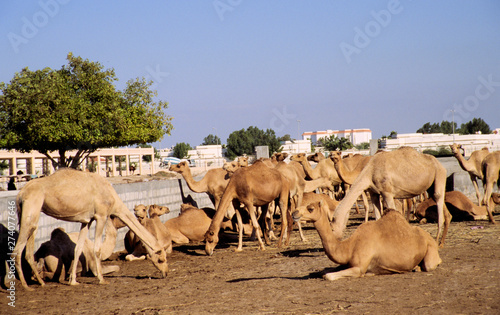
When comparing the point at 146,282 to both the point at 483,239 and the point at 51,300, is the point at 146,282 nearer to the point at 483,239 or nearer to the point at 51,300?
the point at 51,300

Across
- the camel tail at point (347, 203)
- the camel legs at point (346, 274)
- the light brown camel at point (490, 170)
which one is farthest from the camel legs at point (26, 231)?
the light brown camel at point (490, 170)

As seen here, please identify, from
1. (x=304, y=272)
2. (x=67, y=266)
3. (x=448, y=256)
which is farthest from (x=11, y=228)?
(x=448, y=256)

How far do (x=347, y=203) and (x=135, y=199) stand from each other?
701cm

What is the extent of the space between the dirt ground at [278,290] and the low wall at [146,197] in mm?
1526

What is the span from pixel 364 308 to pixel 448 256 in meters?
4.31

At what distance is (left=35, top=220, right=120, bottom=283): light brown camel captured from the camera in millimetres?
10414

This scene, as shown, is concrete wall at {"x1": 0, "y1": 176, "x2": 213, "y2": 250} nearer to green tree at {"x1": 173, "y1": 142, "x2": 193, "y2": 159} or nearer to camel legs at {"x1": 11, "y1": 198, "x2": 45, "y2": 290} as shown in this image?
camel legs at {"x1": 11, "y1": 198, "x2": 45, "y2": 290}

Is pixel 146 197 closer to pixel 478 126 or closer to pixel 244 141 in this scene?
pixel 244 141

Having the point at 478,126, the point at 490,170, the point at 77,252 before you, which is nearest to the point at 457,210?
the point at 490,170

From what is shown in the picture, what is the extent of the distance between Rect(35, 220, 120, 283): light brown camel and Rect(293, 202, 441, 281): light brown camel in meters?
4.70

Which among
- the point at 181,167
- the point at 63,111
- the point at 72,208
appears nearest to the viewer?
the point at 72,208

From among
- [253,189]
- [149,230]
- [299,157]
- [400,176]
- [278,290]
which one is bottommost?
[278,290]

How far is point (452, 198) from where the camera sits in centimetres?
1770

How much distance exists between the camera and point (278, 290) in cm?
848
